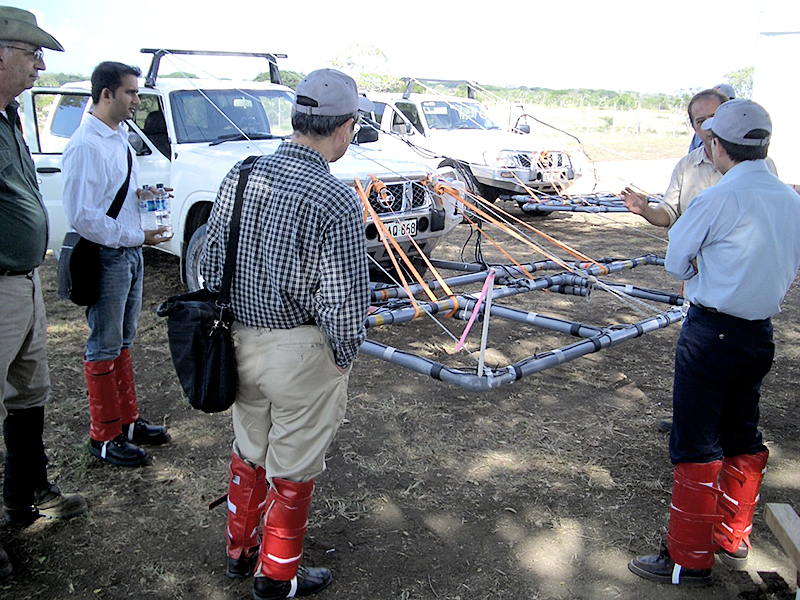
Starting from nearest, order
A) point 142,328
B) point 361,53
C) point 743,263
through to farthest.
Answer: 1. point 743,263
2. point 142,328
3. point 361,53

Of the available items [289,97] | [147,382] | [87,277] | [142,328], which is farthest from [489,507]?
[289,97]

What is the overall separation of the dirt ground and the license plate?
1132 mm

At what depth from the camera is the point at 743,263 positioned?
2.60m

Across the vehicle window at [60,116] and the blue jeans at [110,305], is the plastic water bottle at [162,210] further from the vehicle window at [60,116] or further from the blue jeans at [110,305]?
the vehicle window at [60,116]

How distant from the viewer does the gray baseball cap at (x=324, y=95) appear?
2.32m

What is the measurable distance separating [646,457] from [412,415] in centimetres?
142

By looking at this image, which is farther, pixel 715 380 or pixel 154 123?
pixel 154 123

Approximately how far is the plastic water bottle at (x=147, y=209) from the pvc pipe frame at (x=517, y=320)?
1392 millimetres

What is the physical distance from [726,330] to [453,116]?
33.6 ft

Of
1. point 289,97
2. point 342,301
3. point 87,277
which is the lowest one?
point 87,277

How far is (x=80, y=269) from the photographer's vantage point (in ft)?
11.2

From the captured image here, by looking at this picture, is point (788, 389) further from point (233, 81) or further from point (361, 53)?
point (361, 53)

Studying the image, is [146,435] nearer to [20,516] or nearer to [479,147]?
[20,516]

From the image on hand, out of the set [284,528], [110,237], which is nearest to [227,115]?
[110,237]
